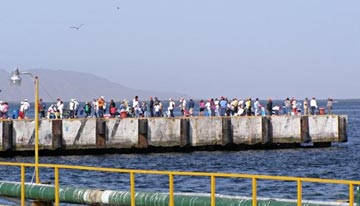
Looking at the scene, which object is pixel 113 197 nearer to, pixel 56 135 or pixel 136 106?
pixel 56 135

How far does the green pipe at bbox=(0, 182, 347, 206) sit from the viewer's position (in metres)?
18.7

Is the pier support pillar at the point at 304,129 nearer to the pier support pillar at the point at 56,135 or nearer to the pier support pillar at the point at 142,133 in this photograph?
the pier support pillar at the point at 142,133

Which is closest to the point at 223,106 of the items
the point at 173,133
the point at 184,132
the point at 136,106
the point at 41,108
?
the point at 184,132

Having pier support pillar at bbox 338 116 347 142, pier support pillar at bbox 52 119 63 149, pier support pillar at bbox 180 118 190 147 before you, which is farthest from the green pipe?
pier support pillar at bbox 338 116 347 142

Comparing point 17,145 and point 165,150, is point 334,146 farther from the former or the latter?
point 17,145

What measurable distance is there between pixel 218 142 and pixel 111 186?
2352cm

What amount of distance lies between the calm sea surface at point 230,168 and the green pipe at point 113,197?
13997 mm

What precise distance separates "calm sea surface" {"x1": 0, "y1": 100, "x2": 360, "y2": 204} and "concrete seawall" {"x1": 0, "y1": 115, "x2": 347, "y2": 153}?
932mm

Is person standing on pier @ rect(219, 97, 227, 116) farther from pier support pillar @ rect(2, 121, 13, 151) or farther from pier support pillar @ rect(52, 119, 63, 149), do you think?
pier support pillar @ rect(2, 121, 13, 151)

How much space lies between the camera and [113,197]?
68.2ft

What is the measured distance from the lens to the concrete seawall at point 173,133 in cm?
5759

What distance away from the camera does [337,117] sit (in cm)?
6556

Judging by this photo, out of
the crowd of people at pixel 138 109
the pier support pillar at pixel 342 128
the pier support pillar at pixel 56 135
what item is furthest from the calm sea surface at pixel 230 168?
the crowd of people at pixel 138 109

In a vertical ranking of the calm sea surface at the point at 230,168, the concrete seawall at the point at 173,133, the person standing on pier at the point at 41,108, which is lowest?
the calm sea surface at the point at 230,168
